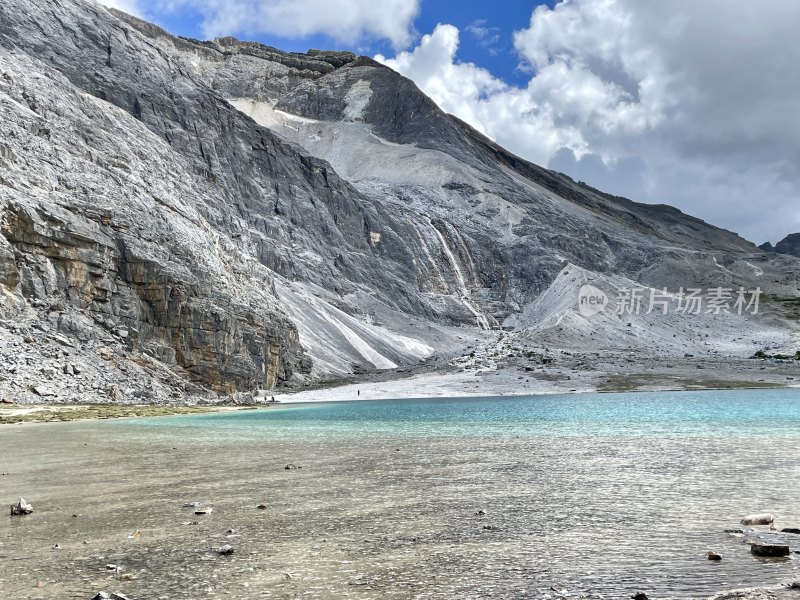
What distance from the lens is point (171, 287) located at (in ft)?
226

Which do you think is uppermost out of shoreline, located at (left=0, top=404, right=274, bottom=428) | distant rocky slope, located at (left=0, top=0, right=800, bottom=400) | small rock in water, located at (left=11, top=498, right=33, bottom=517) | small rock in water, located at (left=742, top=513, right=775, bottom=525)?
distant rocky slope, located at (left=0, top=0, right=800, bottom=400)

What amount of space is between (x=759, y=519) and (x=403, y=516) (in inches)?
270

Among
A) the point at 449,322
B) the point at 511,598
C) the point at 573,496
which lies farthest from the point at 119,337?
the point at 449,322

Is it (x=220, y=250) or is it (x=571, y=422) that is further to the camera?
(x=220, y=250)

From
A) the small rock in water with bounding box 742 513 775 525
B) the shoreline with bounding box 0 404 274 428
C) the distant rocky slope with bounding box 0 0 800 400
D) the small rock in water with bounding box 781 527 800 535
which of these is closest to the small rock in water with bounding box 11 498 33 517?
the small rock in water with bounding box 742 513 775 525

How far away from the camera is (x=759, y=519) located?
11.9 meters

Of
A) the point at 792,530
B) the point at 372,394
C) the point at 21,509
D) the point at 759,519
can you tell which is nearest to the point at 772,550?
the point at 792,530

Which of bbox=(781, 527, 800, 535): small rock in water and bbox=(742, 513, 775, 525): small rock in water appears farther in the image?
bbox=(742, 513, 775, 525): small rock in water

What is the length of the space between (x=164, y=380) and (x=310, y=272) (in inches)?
2522

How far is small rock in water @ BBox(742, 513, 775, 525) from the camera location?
11867 millimetres

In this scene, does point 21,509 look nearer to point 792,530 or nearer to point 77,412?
point 792,530

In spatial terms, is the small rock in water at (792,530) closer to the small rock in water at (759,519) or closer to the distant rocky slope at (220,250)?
the small rock in water at (759,519)

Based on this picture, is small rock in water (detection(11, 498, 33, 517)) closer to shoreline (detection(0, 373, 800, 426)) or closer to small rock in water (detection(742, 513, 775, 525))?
small rock in water (detection(742, 513, 775, 525))

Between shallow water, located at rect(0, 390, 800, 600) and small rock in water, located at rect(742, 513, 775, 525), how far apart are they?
0.22m
